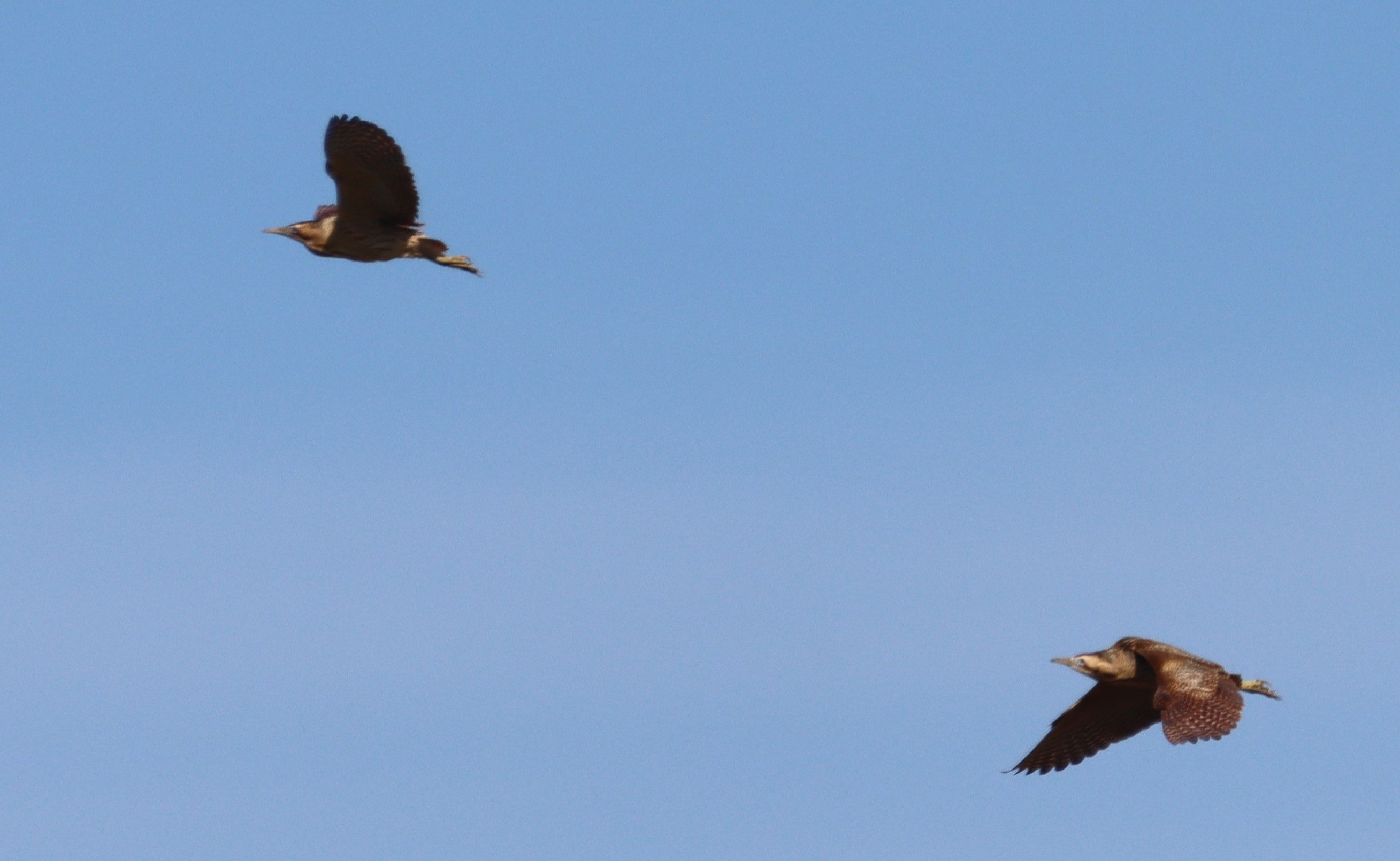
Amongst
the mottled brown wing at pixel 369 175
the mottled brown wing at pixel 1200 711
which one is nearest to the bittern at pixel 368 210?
the mottled brown wing at pixel 369 175

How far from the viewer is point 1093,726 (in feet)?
114

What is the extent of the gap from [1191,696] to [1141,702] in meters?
3.00

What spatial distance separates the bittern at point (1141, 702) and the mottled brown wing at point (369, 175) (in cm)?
1091

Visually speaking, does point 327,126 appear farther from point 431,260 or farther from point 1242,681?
point 1242,681

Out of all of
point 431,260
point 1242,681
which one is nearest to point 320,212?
point 431,260

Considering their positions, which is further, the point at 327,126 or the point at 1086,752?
the point at 1086,752

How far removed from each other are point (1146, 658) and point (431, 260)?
36.6ft

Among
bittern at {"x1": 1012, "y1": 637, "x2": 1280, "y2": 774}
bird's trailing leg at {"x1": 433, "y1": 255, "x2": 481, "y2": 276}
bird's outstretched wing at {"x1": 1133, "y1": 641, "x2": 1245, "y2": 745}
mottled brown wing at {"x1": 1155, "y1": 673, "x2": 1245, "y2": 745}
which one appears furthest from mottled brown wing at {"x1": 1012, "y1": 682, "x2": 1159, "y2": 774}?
bird's trailing leg at {"x1": 433, "y1": 255, "x2": 481, "y2": 276}

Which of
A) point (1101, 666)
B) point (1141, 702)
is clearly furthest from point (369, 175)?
point (1141, 702)

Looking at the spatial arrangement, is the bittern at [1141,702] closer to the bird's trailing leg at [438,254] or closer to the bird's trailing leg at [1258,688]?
the bird's trailing leg at [1258,688]

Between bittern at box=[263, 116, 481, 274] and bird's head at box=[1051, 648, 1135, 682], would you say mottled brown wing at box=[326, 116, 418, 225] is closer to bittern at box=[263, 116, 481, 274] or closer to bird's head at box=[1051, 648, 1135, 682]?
bittern at box=[263, 116, 481, 274]

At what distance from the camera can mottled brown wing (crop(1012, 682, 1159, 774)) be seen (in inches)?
1353

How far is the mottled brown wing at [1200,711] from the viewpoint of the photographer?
100 feet

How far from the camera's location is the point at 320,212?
37844 mm
